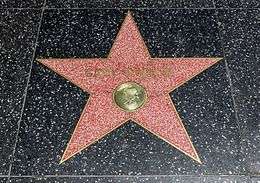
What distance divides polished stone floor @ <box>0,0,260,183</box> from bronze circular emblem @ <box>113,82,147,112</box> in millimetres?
62

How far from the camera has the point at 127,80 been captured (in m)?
1.52

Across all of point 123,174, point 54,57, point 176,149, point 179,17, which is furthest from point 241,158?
point 54,57

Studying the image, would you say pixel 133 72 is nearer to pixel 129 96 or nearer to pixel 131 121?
pixel 129 96

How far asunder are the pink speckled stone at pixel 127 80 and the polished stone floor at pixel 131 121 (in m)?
0.03

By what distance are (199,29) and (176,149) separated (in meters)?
0.63

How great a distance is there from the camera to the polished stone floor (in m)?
1.33

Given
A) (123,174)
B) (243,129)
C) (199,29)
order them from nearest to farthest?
(123,174) < (243,129) < (199,29)

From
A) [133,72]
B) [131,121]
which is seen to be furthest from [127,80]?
[131,121]

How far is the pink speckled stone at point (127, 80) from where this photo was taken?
138 centimetres

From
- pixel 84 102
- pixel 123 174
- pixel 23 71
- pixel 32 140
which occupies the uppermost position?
pixel 23 71

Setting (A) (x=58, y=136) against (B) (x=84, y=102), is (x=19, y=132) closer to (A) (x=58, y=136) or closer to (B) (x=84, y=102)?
(A) (x=58, y=136)

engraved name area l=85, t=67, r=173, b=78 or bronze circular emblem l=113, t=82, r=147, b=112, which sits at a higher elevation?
engraved name area l=85, t=67, r=173, b=78

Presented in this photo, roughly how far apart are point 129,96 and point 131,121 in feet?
0.36

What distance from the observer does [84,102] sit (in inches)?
58.3
